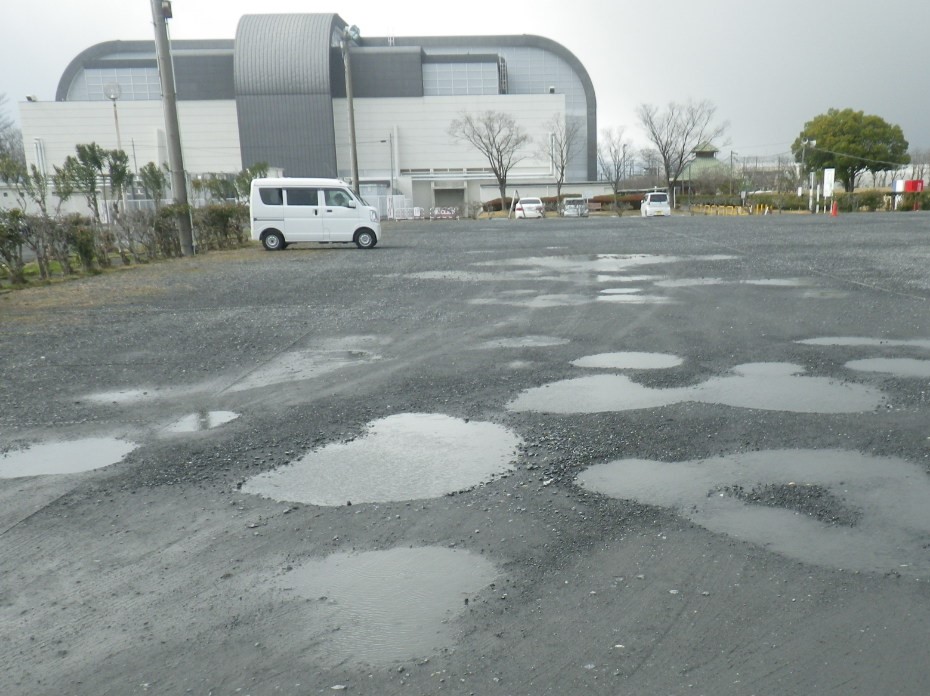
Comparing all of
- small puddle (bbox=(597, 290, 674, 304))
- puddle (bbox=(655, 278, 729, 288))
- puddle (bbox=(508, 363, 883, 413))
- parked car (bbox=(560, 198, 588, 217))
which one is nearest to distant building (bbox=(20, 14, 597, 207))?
parked car (bbox=(560, 198, 588, 217))

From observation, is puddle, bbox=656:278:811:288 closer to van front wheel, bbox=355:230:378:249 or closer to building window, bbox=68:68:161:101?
van front wheel, bbox=355:230:378:249

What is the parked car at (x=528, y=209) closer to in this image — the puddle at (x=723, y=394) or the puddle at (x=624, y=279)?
the puddle at (x=624, y=279)

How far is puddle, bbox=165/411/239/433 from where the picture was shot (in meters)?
4.90

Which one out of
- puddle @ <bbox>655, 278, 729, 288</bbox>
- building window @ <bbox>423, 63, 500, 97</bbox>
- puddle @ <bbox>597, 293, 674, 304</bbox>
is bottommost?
puddle @ <bbox>655, 278, 729, 288</bbox>

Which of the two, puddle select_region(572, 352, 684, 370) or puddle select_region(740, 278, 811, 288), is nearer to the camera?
puddle select_region(572, 352, 684, 370)

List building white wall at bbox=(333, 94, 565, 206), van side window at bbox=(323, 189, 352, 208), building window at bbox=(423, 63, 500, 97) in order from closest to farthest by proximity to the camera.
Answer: van side window at bbox=(323, 189, 352, 208) < building white wall at bbox=(333, 94, 565, 206) < building window at bbox=(423, 63, 500, 97)

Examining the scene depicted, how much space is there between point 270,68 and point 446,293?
208 ft

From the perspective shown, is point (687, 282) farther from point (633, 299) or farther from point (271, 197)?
point (271, 197)

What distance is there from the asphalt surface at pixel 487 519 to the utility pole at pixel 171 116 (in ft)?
42.6

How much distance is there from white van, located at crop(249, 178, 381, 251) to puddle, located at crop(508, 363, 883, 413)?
17516 millimetres

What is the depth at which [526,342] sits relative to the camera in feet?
24.6

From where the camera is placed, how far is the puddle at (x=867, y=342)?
682 centimetres

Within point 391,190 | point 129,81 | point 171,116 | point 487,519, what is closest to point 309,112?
point 391,190

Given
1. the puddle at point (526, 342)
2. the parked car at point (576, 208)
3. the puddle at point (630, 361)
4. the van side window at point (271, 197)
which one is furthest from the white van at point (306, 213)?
the parked car at point (576, 208)
